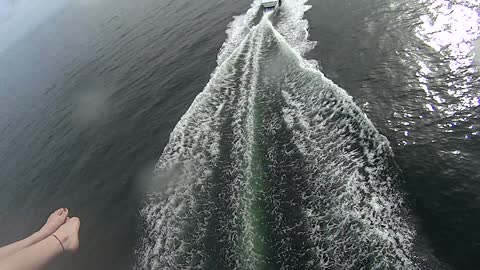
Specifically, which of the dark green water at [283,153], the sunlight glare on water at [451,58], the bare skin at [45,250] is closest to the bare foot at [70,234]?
the bare skin at [45,250]

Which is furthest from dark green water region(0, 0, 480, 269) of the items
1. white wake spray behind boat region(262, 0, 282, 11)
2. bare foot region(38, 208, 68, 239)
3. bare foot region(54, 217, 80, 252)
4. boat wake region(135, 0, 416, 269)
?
white wake spray behind boat region(262, 0, 282, 11)

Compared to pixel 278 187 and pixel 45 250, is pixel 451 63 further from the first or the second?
pixel 45 250

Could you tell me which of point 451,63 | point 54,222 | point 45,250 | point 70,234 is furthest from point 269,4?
point 45,250

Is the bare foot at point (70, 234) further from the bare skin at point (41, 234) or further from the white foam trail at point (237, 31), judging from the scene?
the white foam trail at point (237, 31)

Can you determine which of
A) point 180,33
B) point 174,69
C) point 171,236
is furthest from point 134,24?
point 171,236

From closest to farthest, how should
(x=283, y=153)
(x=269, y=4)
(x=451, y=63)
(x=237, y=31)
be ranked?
(x=283, y=153)
(x=451, y=63)
(x=237, y=31)
(x=269, y=4)

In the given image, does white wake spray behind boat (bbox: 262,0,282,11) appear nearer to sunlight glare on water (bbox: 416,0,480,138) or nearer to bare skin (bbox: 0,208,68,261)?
sunlight glare on water (bbox: 416,0,480,138)
